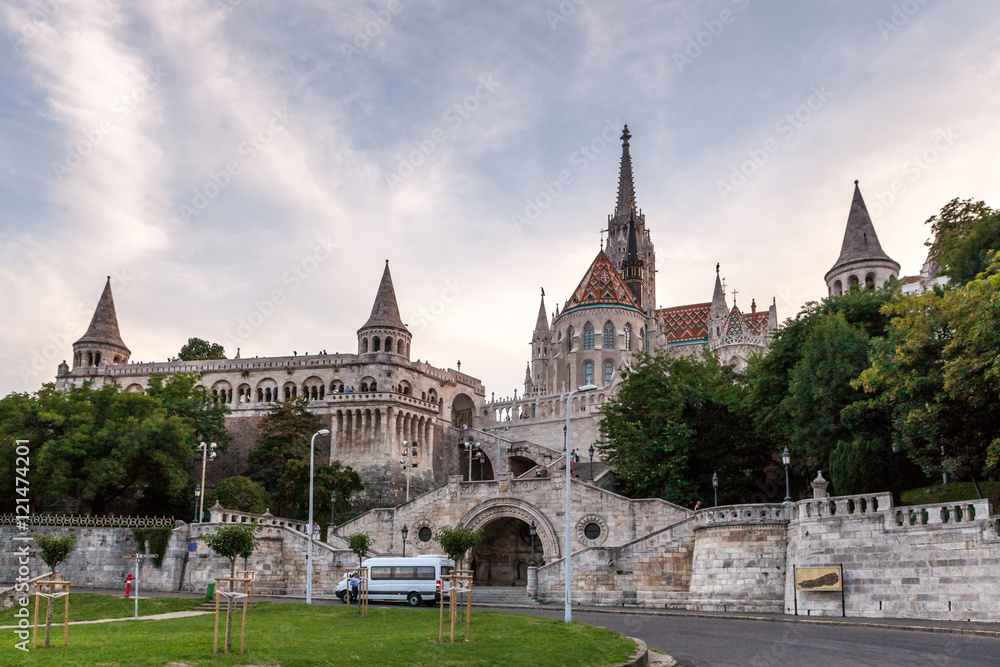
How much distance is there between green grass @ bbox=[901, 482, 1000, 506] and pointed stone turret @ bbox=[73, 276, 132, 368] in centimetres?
7149

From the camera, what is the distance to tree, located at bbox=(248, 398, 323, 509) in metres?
60.3

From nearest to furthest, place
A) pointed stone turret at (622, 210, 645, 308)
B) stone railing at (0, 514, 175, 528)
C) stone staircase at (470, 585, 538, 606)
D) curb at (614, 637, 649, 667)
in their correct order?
curb at (614, 637, 649, 667)
stone staircase at (470, 585, 538, 606)
stone railing at (0, 514, 175, 528)
pointed stone turret at (622, 210, 645, 308)

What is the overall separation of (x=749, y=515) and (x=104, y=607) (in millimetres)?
22981

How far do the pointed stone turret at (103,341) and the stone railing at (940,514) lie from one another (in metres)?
72.9

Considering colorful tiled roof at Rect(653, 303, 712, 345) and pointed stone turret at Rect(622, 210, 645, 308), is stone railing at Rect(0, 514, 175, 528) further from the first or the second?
pointed stone turret at Rect(622, 210, 645, 308)

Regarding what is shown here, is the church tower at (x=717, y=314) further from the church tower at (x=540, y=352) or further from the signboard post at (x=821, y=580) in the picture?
A: the signboard post at (x=821, y=580)

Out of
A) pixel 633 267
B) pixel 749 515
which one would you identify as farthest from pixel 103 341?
pixel 749 515

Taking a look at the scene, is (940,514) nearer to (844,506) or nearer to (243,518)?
(844,506)

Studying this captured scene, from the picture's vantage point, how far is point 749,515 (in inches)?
1221

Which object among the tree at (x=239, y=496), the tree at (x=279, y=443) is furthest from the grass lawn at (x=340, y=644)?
the tree at (x=279, y=443)

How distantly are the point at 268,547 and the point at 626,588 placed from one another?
17474mm

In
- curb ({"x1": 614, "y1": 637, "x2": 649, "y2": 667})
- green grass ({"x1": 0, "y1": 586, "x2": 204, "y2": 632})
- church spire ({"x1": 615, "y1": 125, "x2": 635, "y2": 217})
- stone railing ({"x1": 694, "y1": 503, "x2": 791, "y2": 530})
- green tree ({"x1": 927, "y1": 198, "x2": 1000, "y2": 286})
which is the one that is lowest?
green grass ({"x1": 0, "y1": 586, "x2": 204, "y2": 632})

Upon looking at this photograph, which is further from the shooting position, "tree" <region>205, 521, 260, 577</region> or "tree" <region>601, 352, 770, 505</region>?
"tree" <region>601, 352, 770, 505</region>

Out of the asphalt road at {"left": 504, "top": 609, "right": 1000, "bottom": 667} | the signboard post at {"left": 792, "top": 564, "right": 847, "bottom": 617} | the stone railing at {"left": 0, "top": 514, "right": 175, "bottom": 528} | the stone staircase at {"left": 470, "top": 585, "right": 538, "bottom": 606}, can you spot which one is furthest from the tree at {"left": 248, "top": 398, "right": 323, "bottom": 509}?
the asphalt road at {"left": 504, "top": 609, "right": 1000, "bottom": 667}
